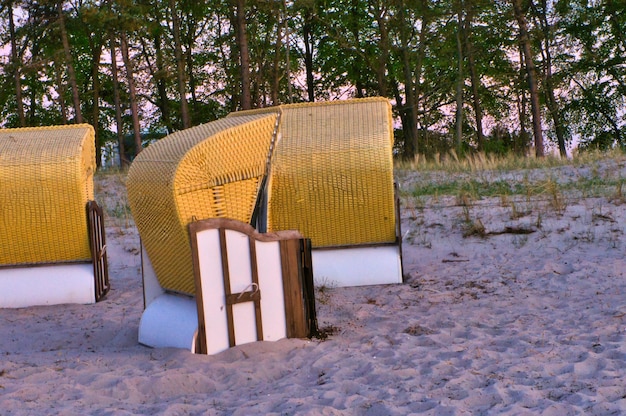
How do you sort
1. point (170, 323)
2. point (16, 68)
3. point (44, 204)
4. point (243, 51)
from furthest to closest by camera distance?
point (16, 68)
point (243, 51)
point (44, 204)
point (170, 323)

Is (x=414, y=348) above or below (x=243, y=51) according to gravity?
below

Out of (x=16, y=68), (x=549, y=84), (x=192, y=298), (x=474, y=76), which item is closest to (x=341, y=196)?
(x=192, y=298)

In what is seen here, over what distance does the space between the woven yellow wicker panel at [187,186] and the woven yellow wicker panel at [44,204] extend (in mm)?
1706

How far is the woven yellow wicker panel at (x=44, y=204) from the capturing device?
845 cm

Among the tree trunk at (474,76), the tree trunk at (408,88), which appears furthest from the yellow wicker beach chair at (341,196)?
the tree trunk at (474,76)

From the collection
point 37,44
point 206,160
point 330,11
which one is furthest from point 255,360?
point 330,11

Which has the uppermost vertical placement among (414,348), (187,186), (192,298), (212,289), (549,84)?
(549,84)

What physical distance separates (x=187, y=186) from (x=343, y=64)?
28110 mm

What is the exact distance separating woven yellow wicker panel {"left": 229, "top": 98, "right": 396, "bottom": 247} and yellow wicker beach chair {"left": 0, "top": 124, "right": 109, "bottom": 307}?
2.04 m

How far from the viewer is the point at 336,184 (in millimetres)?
8336

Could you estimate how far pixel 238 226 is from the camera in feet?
19.4

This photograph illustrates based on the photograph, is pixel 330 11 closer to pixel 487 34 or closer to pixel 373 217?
pixel 487 34

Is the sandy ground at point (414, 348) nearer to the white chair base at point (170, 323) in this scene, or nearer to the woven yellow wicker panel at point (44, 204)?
the white chair base at point (170, 323)

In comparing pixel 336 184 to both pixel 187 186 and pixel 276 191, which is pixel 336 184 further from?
pixel 187 186
